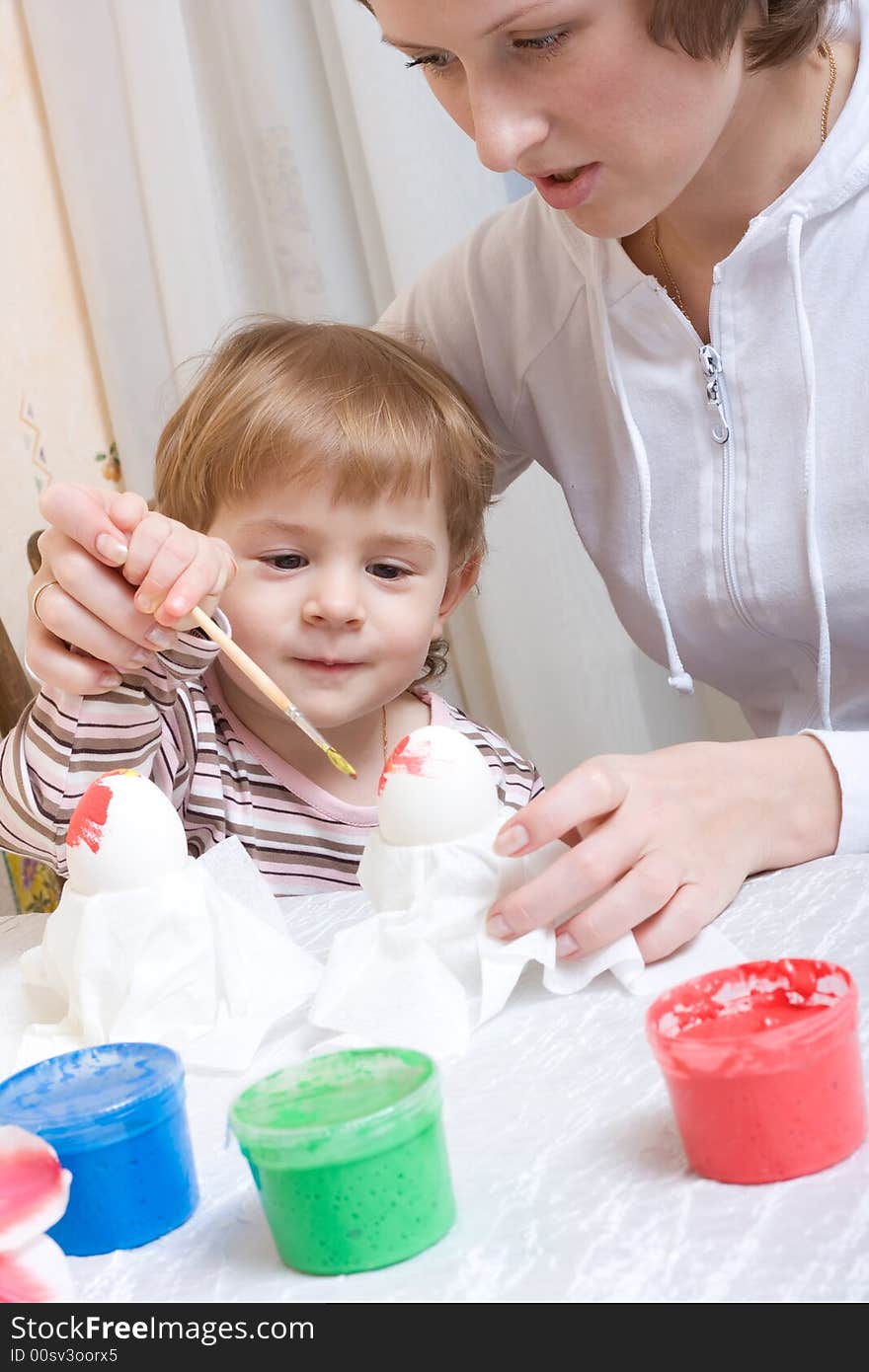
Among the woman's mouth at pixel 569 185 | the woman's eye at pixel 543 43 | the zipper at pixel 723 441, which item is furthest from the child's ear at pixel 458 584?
the woman's eye at pixel 543 43

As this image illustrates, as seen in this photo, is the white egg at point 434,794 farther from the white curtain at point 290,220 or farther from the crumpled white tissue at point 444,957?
the white curtain at point 290,220

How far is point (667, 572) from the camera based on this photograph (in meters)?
1.21

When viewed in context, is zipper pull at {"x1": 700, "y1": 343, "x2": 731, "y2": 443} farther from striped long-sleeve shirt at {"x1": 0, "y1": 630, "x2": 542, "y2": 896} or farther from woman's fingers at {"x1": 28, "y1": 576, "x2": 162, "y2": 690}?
woman's fingers at {"x1": 28, "y1": 576, "x2": 162, "y2": 690}

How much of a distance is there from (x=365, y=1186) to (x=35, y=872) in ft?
3.98

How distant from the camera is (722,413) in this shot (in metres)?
1.14

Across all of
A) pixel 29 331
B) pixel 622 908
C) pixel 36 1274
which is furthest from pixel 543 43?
pixel 29 331

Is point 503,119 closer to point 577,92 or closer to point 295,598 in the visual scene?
point 577,92

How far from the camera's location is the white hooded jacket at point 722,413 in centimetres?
110

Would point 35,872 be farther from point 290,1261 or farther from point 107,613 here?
point 290,1261

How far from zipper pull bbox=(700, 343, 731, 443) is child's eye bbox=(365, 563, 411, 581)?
0.29m

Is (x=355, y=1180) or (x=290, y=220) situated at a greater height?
(x=290, y=220)

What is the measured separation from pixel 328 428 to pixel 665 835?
0.52 metres

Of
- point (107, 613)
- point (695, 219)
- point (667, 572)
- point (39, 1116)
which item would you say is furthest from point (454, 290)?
point (39, 1116)

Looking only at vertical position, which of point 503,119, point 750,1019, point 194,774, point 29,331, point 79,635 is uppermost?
point 503,119
